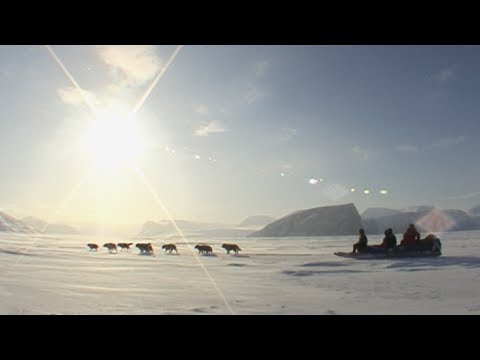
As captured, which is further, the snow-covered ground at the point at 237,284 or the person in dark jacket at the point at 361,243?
the person in dark jacket at the point at 361,243

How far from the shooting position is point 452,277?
892 cm

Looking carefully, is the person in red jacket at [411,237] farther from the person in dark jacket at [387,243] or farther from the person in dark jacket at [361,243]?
the person in dark jacket at [361,243]

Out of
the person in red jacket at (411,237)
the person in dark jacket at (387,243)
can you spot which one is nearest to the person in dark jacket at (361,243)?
the person in dark jacket at (387,243)

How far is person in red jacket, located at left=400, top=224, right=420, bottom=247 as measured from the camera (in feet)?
42.3

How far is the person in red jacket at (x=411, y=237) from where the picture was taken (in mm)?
12901

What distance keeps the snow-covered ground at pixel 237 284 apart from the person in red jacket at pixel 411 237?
101 cm

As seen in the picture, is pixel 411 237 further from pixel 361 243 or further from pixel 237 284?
pixel 237 284

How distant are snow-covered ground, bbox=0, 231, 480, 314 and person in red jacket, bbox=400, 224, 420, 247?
1.01m

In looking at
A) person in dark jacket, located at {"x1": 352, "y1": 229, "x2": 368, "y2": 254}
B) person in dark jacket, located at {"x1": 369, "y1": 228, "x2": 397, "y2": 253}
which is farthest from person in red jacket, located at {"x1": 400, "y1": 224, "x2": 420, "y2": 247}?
person in dark jacket, located at {"x1": 352, "y1": 229, "x2": 368, "y2": 254}

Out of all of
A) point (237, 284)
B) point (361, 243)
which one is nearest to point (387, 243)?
point (361, 243)

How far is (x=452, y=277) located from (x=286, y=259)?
558cm
